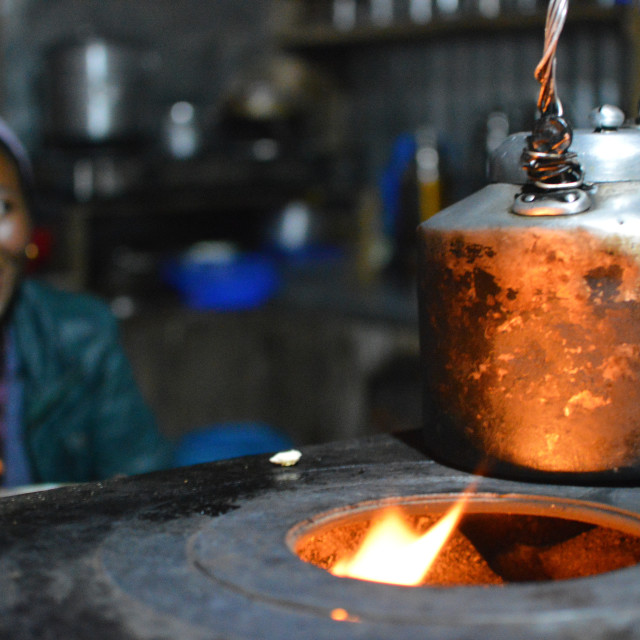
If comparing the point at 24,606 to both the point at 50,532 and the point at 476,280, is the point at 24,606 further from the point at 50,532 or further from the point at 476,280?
the point at 476,280

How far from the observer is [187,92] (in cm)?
409

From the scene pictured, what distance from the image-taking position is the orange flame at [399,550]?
0.84 m

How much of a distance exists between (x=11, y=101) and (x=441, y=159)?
5.54 feet

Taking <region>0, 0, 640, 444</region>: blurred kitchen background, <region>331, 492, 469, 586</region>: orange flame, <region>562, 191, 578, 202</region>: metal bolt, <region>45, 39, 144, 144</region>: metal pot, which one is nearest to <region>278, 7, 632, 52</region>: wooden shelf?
<region>0, 0, 640, 444</region>: blurred kitchen background

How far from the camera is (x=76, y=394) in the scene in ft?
6.62

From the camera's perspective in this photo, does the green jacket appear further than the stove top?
Yes

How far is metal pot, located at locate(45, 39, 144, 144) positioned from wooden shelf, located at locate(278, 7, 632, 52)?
78 centimetres

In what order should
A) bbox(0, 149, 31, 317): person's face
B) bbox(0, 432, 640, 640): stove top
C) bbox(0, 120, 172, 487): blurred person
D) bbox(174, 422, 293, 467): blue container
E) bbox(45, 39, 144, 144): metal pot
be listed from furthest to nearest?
bbox(45, 39, 144, 144): metal pot
bbox(174, 422, 293, 467): blue container
bbox(0, 120, 172, 487): blurred person
bbox(0, 149, 31, 317): person's face
bbox(0, 432, 640, 640): stove top

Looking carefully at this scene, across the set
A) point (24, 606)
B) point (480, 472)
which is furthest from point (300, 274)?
point (24, 606)

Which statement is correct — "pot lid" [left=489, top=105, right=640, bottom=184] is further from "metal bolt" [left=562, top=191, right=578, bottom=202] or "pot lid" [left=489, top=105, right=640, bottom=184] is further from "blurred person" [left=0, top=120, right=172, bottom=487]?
"blurred person" [left=0, top=120, right=172, bottom=487]

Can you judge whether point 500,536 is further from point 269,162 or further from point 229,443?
point 269,162

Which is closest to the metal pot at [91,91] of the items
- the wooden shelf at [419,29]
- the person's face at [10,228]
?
the wooden shelf at [419,29]

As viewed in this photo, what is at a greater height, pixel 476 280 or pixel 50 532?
pixel 476 280

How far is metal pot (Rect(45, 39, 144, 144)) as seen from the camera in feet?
11.0
